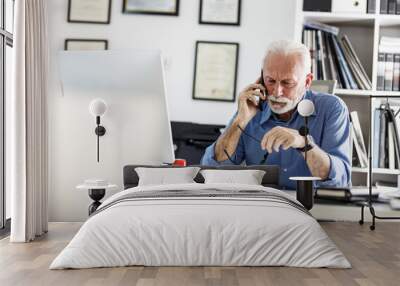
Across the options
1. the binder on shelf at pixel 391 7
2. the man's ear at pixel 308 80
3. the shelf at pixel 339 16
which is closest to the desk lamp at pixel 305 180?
the man's ear at pixel 308 80

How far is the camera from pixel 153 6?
18.3 feet

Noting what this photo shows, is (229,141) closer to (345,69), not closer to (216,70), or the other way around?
(216,70)

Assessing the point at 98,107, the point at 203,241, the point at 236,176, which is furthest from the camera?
the point at 98,107

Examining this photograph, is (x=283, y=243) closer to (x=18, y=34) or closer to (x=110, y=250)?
(x=110, y=250)

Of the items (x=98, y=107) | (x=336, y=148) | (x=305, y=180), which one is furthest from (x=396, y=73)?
(x=98, y=107)

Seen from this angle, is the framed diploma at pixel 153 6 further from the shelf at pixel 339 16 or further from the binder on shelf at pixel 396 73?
the binder on shelf at pixel 396 73

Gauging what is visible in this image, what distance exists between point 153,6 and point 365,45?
2019 millimetres

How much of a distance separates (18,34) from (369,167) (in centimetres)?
318

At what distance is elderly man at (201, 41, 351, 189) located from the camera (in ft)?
17.7

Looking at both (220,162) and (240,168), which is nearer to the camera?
(240,168)

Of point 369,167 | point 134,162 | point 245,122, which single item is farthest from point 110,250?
point 369,167

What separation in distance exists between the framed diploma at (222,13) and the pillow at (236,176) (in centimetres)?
141

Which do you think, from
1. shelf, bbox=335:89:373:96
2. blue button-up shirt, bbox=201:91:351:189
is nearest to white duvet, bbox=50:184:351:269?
blue button-up shirt, bbox=201:91:351:189

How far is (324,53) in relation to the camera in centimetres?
552
